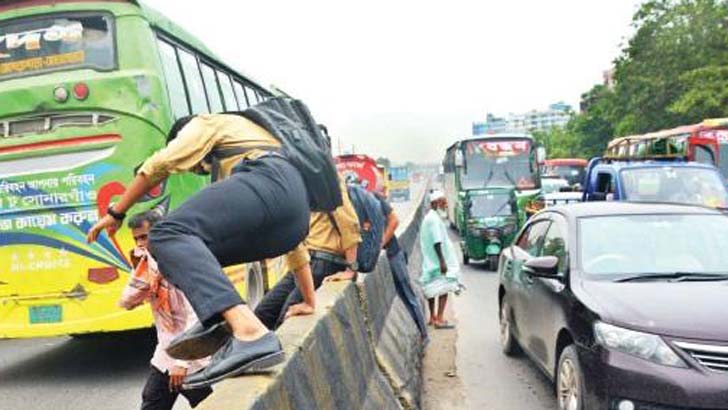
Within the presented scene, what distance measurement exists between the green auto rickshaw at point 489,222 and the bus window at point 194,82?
7.66 metres

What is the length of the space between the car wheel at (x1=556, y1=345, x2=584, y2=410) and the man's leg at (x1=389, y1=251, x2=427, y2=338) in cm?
204

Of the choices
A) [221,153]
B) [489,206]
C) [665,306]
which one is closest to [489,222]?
[489,206]

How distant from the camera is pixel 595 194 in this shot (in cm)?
1172

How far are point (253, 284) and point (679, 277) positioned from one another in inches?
184

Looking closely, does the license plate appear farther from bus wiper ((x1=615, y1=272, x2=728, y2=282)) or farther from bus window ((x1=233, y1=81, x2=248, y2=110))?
bus wiper ((x1=615, y1=272, x2=728, y2=282))

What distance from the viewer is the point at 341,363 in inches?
136

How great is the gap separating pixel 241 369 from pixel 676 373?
2.65 meters

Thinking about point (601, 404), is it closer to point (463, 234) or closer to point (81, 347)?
point (81, 347)

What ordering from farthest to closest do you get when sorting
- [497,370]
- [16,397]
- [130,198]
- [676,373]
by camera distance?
[497,370]
[16,397]
[676,373]
[130,198]

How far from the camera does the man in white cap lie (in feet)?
26.7

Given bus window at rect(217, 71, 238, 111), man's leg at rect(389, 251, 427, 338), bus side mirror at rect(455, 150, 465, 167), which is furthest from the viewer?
bus side mirror at rect(455, 150, 465, 167)

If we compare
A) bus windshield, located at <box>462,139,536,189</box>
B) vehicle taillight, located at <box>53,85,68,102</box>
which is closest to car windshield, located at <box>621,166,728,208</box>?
vehicle taillight, located at <box>53,85,68,102</box>

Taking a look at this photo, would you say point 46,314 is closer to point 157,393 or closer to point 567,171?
point 157,393

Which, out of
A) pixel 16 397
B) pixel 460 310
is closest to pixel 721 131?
pixel 460 310
